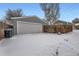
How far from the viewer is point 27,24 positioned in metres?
4.40

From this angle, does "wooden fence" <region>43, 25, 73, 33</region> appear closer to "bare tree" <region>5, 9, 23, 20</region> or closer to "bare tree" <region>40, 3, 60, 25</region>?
"bare tree" <region>40, 3, 60, 25</region>

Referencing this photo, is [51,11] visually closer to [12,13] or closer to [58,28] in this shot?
[58,28]

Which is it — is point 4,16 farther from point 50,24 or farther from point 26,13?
point 50,24

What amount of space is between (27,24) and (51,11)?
16.7 inches

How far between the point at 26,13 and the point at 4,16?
13.5 inches

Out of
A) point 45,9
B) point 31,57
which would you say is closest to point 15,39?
point 31,57

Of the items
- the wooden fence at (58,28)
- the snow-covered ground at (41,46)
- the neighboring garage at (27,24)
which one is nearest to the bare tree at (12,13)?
the neighboring garage at (27,24)

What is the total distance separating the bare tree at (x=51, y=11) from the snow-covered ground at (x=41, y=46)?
265mm

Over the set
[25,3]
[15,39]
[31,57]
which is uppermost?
[25,3]

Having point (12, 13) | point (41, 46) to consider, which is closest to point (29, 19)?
point (12, 13)

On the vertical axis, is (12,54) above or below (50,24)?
below

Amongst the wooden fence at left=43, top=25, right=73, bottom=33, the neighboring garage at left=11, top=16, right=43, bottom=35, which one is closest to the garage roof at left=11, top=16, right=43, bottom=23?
the neighboring garage at left=11, top=16, right=43, bottom=35

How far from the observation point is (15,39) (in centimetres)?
435

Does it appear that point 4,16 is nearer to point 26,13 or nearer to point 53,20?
point 26,13
